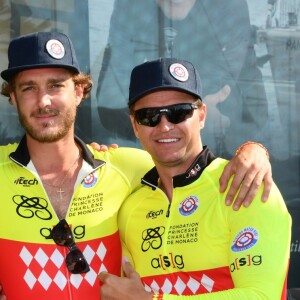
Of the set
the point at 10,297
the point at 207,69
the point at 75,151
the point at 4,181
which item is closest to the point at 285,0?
the point at 207,69

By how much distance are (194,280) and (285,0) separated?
123 inches

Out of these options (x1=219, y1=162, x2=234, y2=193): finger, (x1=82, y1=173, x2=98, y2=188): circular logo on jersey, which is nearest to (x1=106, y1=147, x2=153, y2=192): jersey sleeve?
(x1=82, y1=173, x2=98, y2=188): circular logo on jersey

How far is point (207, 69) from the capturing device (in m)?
4.70

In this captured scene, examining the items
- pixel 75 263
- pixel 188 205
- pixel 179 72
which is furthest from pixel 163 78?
pixel 75 263

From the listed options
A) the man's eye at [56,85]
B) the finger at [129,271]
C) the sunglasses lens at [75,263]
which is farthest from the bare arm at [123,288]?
the man's eye at [56,85]

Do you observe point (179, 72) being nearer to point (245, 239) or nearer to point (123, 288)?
point (245, 239)

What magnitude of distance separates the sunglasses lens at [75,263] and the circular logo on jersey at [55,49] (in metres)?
0.89

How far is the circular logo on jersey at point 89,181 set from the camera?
2.77 m

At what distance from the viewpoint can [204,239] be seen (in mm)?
2314

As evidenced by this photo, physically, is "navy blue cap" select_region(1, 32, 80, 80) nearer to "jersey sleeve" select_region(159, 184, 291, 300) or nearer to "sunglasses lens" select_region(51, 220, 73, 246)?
"sunglasses lens" select_region(51, 220, 73, 246)

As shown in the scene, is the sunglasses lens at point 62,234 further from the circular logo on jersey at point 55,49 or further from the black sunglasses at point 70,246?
the circular logo on jersey at point 55,49

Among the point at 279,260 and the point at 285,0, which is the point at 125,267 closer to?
the point at 279,260

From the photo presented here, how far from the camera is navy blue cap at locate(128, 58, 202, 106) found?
2.44m

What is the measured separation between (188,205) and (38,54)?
96 cm
